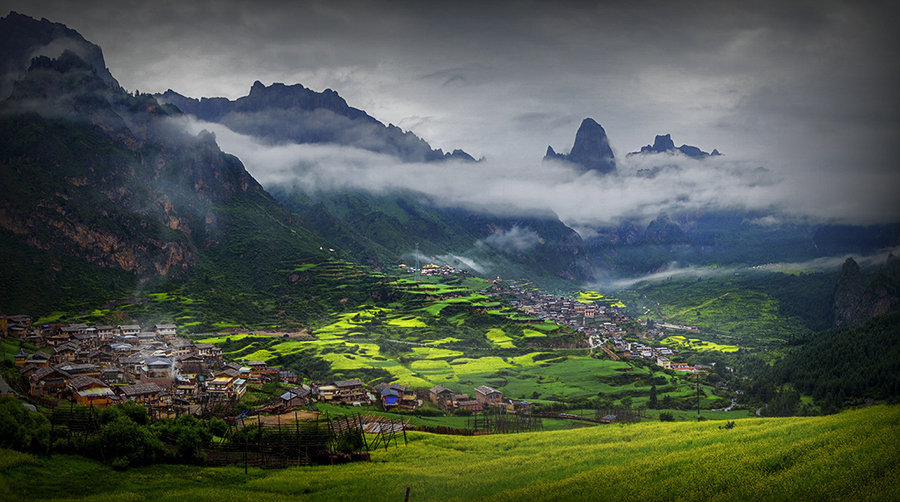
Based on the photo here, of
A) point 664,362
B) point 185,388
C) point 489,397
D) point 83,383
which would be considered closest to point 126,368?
point 185,388

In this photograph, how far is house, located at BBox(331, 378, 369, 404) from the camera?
6156 cm

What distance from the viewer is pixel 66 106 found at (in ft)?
448

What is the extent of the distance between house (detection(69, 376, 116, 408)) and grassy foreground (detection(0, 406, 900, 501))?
70.8ft

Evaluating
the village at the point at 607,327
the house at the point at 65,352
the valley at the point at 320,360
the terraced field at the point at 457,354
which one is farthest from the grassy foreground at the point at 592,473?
the village at the point at 607,327

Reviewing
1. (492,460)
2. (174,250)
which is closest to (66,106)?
(174,250)

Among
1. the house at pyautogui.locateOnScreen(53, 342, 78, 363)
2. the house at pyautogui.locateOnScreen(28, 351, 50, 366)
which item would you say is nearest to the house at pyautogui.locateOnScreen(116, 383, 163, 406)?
the house at pyautogui.locateOnScreen(28, 351, 50, 366)

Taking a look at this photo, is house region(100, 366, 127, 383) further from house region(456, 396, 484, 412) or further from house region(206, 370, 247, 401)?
house region(456, 396, 484, 412)

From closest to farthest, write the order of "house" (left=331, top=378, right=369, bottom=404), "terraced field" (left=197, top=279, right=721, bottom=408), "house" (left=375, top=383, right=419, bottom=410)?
1. "house" (left=375, top=383, right=419, bottom=410)
2. "house" (left=331, top=378, right=369, bottom=404)
3. "terraced field" (left=197, top=279, right=721, bottom=408)

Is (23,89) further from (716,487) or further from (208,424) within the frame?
(716,487)

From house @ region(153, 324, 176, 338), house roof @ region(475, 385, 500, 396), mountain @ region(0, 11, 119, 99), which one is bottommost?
house roof @ region(475, 385, 500, 396)

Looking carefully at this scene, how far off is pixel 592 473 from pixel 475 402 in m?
42.1

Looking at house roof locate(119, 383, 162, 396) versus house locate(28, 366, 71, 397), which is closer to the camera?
house locate(28, 366, 71, 397)

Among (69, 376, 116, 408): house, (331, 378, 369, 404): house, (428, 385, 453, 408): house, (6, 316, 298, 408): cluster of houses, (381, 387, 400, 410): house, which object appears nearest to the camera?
(69, 376, 116, 408): house

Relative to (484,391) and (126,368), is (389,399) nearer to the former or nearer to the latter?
(484,391)
